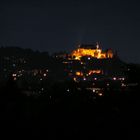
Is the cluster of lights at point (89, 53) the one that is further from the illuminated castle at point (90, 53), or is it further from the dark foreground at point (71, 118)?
the dark foreground at point (71, 118)

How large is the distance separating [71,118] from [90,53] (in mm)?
111777

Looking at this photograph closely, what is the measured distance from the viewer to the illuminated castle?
129250mm

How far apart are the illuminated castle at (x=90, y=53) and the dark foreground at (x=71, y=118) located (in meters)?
105

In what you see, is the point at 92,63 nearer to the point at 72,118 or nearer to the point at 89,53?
the point at 89,53

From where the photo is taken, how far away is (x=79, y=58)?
126625 millimetres

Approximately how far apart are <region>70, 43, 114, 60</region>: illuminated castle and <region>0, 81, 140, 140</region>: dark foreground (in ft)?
344

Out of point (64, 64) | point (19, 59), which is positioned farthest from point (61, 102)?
point (19, 59)

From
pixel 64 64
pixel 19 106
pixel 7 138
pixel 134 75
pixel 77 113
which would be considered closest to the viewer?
pixel 7 138

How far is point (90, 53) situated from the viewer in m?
132

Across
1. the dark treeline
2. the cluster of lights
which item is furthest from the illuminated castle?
the dark treeline

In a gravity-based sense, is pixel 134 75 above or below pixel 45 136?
above

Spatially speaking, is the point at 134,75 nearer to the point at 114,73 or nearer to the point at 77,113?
the point at 77,113

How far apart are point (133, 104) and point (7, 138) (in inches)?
255

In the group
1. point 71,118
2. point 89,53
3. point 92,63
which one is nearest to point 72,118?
point 71,118
